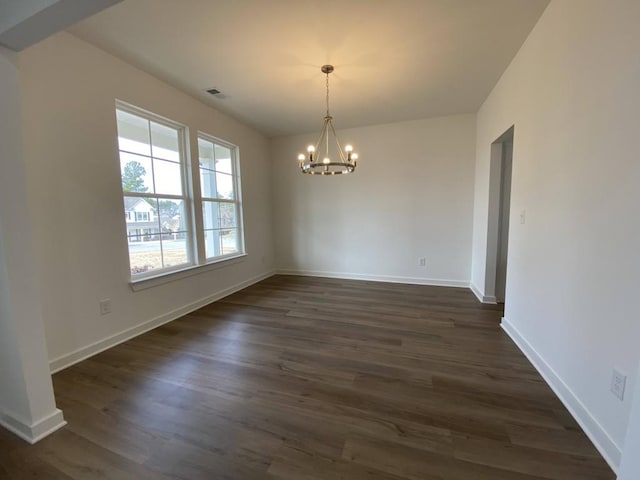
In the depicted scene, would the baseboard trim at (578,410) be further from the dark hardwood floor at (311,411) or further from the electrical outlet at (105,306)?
the electrical outlet at (105,306)

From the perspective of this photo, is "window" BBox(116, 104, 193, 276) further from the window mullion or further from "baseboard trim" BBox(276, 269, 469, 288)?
"baseboard trim" BBox(276, 269, 469, 288)

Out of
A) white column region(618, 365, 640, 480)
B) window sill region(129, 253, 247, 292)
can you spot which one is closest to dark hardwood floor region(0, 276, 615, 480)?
white column region(618, 365, 640, 480)

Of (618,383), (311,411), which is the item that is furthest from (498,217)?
(311,411)

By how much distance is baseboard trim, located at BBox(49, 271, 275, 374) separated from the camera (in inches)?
85.0

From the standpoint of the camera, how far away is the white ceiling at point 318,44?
1.95 metres

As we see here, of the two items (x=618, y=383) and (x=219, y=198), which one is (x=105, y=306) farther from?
(x=618, y=383)

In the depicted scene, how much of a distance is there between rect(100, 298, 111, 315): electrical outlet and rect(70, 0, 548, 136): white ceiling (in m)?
2.30

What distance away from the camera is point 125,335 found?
263 cm

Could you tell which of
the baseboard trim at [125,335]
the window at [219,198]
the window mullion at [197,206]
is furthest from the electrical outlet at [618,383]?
the window at [219,198]

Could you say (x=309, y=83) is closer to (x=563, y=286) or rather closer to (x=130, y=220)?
(x=130, y=220)

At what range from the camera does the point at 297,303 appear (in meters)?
3.69

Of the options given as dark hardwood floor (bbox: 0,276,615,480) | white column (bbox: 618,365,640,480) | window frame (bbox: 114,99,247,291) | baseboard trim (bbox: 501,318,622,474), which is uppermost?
window frame (bbox: 114,99,247,291)

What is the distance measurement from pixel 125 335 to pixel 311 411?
2136 millimetres

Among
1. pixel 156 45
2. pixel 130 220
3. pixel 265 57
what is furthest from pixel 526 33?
pixel 130 220
